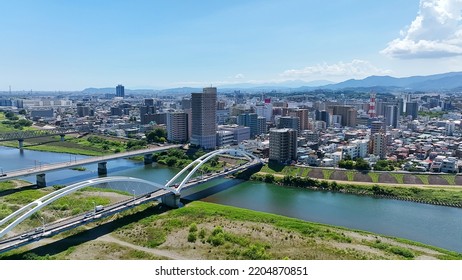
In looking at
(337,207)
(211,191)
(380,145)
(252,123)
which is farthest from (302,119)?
(337,207)

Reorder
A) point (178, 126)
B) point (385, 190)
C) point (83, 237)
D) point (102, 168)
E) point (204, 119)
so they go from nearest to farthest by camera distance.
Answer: point (83, 237), point (385, 190), point (102, 168), point (204, 119), point (178, 126)

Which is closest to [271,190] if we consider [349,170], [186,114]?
[349,170]

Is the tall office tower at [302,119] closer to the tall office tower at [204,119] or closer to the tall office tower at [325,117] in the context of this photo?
the tall office tower at [325,117]

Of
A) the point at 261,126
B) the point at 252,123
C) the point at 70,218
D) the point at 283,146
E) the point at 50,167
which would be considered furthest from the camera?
the point at 261,126

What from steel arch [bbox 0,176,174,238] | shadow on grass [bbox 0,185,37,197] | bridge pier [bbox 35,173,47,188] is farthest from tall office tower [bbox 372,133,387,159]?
shadow on grass [bbox 0,185,37,197]

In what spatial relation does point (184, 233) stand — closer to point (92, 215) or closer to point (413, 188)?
point (92, 215)

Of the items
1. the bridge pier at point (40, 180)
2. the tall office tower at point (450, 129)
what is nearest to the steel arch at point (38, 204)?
the bridge pier at point (40, 180)

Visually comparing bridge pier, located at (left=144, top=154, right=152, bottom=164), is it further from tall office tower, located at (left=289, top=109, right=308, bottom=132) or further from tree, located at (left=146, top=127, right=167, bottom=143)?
tall office tower, located at (left=289, top=109, right=308, bottom=132)

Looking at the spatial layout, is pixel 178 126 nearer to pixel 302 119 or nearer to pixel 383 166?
pixel 302 119
